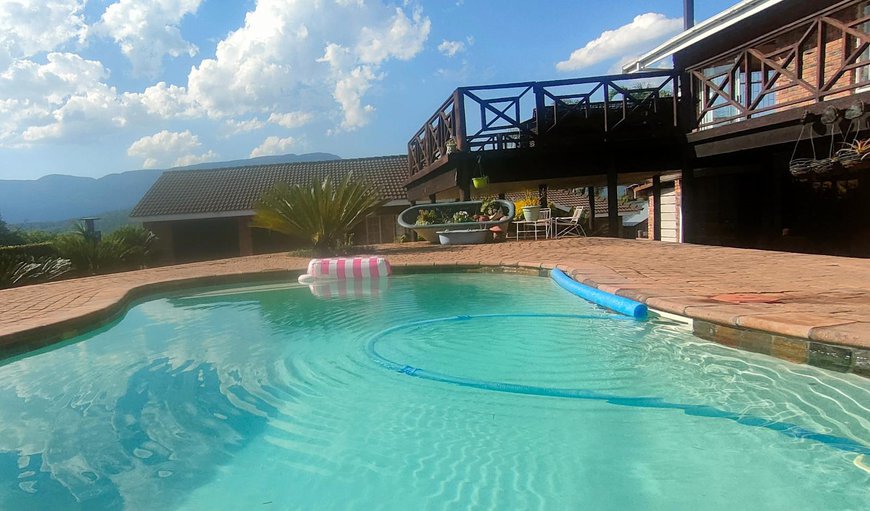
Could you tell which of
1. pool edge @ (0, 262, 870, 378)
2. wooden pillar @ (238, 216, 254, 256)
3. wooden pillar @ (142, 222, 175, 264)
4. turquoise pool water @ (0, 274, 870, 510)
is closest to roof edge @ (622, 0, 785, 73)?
pool edge @ (0, 262, 870, 378)

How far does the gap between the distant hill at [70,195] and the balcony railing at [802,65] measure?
127 meters

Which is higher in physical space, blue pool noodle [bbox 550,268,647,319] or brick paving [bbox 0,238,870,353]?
brick paving [bbox 0,238,870,353]

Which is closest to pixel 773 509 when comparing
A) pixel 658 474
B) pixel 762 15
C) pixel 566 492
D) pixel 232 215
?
pixel 658 474

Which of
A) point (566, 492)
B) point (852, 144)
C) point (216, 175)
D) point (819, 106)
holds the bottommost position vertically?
point (566, 492)

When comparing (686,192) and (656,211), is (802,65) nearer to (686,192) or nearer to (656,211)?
(686,192)

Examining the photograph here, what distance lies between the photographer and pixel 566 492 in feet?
7.13

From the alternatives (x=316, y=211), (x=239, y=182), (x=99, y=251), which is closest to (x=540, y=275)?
(x=316, y=211)

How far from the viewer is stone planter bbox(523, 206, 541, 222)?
11.6 m

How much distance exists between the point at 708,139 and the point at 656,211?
637cm

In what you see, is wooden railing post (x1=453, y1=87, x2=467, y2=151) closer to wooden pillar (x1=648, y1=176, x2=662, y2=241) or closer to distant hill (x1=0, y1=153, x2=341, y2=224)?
wooden pillar (x1=648, y1=176, x2=662, y2=241)

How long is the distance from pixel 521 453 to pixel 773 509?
1001mm

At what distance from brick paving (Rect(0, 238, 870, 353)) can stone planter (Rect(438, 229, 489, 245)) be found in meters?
1.25

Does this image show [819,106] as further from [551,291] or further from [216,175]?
[216,175]

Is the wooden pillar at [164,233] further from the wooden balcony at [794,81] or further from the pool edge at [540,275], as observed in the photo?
the wooden balcony at [794,81]
